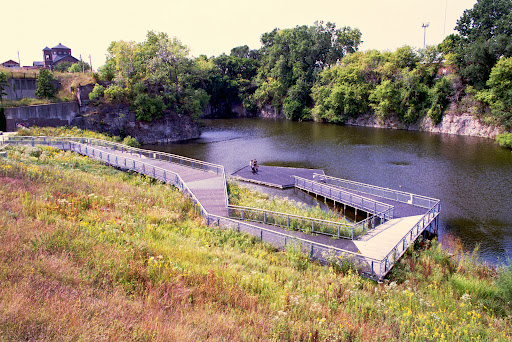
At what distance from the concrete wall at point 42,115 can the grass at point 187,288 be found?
115ft

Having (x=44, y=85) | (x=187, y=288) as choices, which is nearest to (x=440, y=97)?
(x=44, y=85)

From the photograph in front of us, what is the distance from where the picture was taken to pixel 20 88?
50938mm

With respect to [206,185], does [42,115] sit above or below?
above

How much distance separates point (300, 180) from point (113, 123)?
118ft

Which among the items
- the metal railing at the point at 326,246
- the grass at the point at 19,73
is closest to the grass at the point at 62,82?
the grass at the point at 19,73

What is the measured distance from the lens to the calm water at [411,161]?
72.1 ft

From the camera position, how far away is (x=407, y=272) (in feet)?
44.1

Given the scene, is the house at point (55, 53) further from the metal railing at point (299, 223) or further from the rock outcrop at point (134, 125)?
the metal railing at point (299, 223)

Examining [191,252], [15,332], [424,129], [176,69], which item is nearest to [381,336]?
[191,252]

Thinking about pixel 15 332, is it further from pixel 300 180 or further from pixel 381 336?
pixel 300 180

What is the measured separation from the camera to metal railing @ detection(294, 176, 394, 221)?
71.5ft

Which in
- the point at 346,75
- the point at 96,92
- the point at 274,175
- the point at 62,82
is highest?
the point at 346,75

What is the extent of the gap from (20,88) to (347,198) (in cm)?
5151

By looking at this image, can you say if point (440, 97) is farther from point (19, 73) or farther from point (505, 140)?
point (19, 73)
